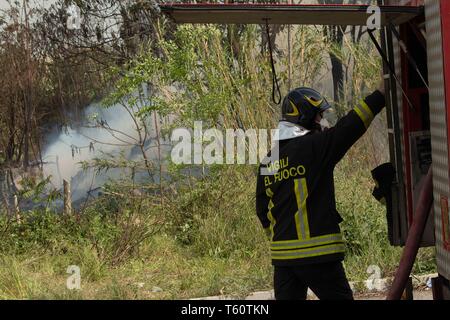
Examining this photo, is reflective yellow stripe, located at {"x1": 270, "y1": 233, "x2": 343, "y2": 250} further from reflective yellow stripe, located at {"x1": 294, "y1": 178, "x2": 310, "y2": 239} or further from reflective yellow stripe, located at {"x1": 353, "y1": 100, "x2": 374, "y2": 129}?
reflective yellow stripe, located at {"x1": 353, "y1": 100, "x2": 374, "y2": 129}

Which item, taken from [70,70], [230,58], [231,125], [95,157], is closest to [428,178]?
Answer: [231,125]

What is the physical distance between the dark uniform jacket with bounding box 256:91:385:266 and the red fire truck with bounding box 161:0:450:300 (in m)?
0.38

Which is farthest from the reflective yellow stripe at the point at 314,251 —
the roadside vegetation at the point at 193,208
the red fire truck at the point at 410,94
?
the roadside vegetation at the point at 193,208

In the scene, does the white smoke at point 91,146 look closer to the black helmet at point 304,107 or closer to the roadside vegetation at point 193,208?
the roadside vegetation at point 193,208

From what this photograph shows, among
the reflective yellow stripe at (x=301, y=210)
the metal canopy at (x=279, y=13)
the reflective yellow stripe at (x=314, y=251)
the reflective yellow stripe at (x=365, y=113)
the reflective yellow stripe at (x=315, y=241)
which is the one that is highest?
the metal canopy at (x=279, y=13)

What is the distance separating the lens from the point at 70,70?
11.6m

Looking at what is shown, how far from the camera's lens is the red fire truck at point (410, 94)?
429 centimetres

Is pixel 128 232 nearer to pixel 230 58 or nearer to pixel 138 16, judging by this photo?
pixel 230 58

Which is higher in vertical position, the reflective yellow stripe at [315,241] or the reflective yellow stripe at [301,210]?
the reflective yellow stripe at [301,210]

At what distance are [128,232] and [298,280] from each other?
13.2 ft

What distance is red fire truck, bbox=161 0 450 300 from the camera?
429 centimetres

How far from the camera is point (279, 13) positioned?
4727 millimetres
